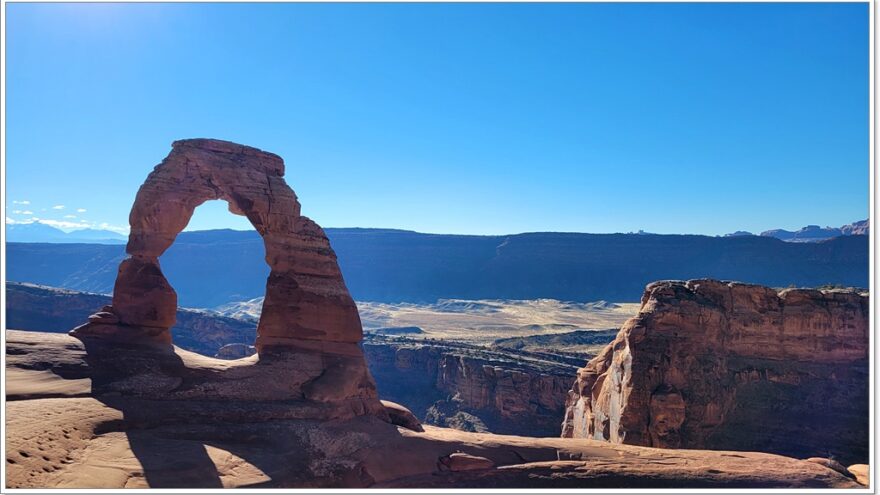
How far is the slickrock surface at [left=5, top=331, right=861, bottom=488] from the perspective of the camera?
15227mm

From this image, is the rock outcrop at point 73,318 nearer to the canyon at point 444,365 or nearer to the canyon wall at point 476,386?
the canyon at point 444,365

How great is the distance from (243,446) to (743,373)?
21885 millimetres

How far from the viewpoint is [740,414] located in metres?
26.1

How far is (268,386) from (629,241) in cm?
16652

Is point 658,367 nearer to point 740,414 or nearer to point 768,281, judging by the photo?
point 740,414

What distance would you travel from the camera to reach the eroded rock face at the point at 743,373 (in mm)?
25125

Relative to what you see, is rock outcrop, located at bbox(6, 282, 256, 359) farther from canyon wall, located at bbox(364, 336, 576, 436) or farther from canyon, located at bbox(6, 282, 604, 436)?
canyon wall, located at bbox(364, 336, 576, 436)

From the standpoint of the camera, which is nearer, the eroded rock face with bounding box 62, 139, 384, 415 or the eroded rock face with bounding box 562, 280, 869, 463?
the eroded rock face with bounding box 62, 139, 384, 415

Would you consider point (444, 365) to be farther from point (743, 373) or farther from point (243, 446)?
point (243, 446)

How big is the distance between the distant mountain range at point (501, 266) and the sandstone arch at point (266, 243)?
14432cm

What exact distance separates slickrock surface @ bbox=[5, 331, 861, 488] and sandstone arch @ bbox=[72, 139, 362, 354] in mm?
2351

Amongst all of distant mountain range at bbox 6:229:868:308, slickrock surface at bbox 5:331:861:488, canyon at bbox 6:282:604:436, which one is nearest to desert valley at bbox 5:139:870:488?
slickrock surface at bbox 5:331:861:488

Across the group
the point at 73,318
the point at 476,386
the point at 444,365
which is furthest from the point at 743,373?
the point at 73,318

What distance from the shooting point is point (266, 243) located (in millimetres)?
24906
